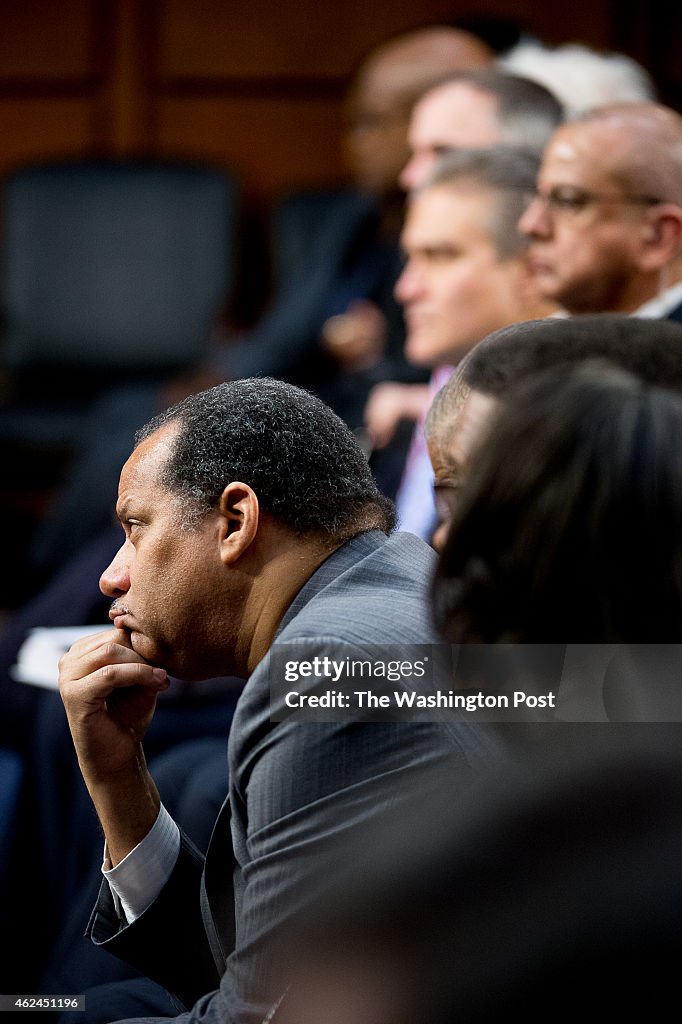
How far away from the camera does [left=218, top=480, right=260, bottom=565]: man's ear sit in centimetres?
78

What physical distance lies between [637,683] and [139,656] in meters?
0.32

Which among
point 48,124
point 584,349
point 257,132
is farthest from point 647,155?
point 48,124

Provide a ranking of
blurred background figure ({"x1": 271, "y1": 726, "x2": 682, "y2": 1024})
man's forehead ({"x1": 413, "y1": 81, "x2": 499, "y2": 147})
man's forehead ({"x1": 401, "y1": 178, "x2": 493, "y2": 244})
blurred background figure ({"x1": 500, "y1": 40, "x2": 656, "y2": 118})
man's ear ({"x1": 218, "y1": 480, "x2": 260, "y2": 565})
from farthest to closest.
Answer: blurred background figure ({"x1": 500, "y1": 40, "x2": 656, "y2": 118}), man's forehead ({"x1": 413, "y1": 81, "x2": 499, "y2": 147}), man's forehead ({"x1": 401, "y1": 178, "x2": 493, "y2": 244}), man's ear ({"x1": 218, "y1": 480, "x2": 260, "y2": 565}), blurred background figure ({"x1": 271, "y1": 726, "x2": 682, "y2": 1024})

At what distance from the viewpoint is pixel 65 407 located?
303cm

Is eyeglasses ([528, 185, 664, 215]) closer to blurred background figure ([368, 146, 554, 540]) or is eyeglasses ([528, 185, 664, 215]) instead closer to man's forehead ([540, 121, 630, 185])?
man's forehead ([540, 121, 630, 185])

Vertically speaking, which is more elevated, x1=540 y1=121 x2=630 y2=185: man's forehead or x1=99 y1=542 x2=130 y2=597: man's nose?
x1=540 y1=121 x2=630 y2=185: man's forehead

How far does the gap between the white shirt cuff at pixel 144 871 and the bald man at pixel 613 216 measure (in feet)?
2.08

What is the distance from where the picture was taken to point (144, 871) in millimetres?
862

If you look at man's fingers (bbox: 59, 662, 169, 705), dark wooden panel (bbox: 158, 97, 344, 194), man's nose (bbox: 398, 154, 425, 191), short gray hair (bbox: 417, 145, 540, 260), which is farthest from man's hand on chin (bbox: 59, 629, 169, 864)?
dark wooden panel (bbox: 158, 97, 344, 194)

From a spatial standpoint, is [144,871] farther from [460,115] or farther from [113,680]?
[460,115]

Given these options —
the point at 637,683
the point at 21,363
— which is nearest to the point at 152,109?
the point at 21,363

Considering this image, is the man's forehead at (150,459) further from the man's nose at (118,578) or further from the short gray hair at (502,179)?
the short gray hair at (502,179)
